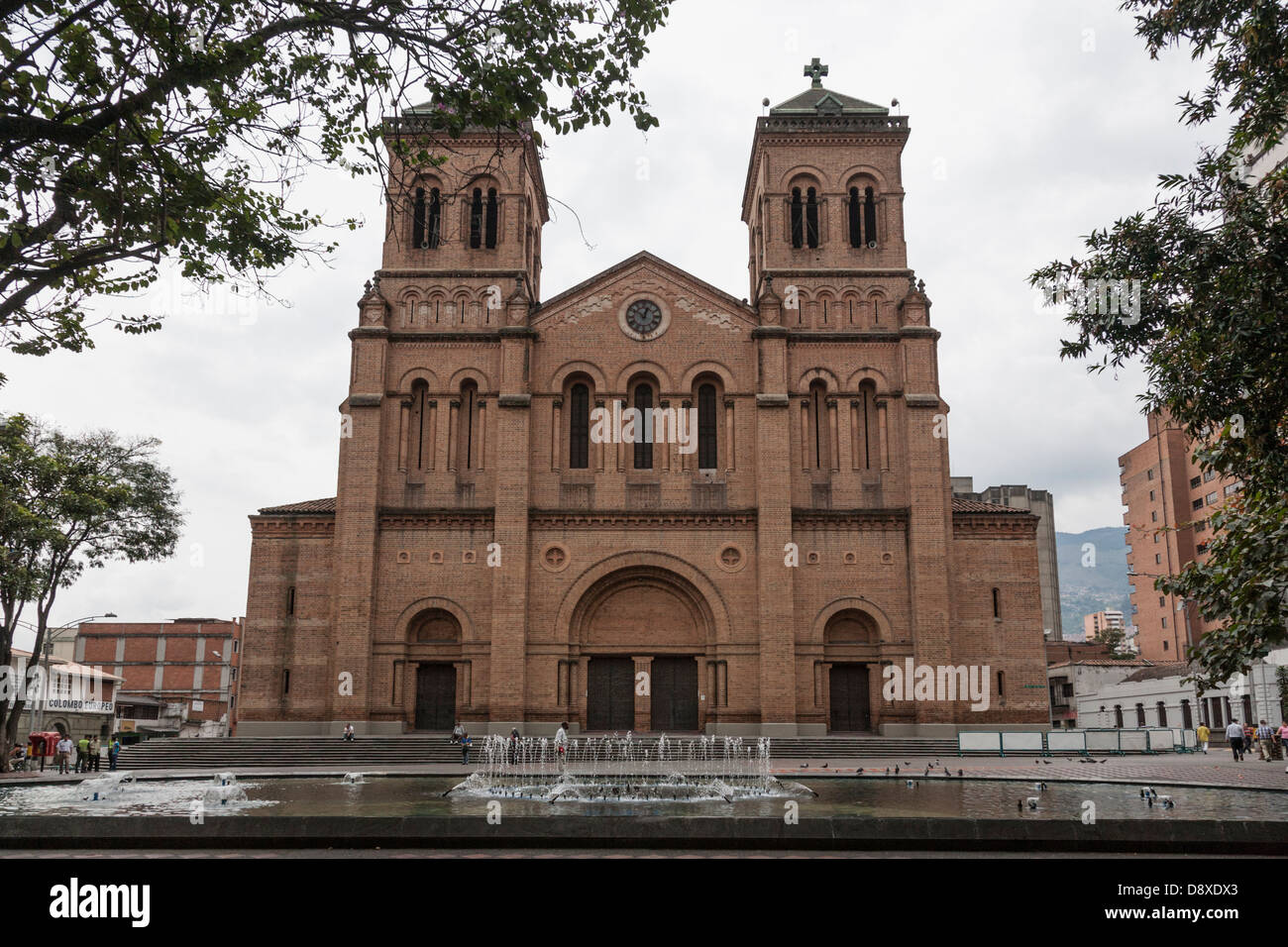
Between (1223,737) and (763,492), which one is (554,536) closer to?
(763,492)

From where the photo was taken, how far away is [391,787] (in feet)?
66.7

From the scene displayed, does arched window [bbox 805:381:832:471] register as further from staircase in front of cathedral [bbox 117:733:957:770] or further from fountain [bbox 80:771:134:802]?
fountain [bbox 80:771:134:802]

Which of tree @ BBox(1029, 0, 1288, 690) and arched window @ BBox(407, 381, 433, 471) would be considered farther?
arched window @ BBox(407, 381, 433, 471)

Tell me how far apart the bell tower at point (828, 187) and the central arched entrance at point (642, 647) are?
1225 centimetres

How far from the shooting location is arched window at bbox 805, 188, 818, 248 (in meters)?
→ 40.3

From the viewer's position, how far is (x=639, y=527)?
36656mm

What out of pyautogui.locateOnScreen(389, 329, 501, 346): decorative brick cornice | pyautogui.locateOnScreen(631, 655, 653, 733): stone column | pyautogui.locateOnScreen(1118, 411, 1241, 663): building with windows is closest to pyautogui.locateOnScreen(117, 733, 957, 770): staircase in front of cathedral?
pyautogui.locateOnScreen(631, 655, 653, 733): stone column

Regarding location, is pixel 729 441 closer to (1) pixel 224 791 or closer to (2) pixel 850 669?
(2) pixel 850 669

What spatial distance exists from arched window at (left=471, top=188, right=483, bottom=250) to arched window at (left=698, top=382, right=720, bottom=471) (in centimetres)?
1065

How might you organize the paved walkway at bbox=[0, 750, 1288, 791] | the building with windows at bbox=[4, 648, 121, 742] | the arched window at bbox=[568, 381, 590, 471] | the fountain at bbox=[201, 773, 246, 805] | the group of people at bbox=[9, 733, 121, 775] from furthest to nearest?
the building with windows at bbox=[4, 648, 121, 742]
the arched window at bbox=[568, 381, 590, 471]
the group of people at bbox=[9, 733, 121, 775]
the paved walkway at bbox=[0, 750, 1288, 791]
the fountain at bbox=[201, 773, 246, 805]

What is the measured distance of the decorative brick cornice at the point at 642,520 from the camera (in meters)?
36.6

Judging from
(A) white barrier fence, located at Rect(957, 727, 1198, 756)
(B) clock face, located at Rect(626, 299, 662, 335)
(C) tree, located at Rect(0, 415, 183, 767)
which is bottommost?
(A) white barrier fence, located at Rect(957, 727, 1198, 756)

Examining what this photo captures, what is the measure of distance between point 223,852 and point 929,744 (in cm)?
2732
